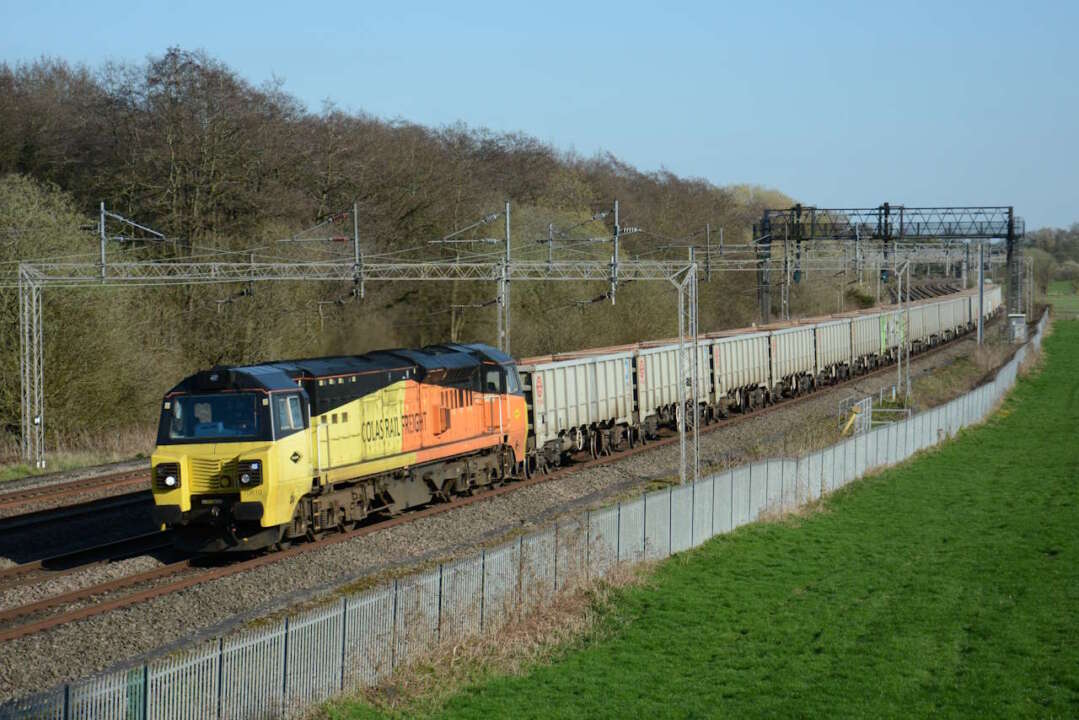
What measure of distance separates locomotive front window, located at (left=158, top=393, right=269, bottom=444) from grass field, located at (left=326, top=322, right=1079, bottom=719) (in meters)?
6.75

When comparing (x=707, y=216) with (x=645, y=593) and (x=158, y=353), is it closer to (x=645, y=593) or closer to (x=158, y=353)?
(x=158, y=353)

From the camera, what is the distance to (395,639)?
47.4ft

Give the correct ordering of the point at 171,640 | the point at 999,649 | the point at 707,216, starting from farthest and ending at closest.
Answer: the point at 707,216 → the point at 999,649 → the point at 171,640

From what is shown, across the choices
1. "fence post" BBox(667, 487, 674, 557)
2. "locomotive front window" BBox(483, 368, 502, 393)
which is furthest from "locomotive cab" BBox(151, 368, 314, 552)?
"locomotive front window" BBox(483, 368, 502, 393)

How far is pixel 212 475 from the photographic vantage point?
19328 millimetres

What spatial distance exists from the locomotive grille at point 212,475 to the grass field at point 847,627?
657 centimetres

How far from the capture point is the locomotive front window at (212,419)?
761 inches

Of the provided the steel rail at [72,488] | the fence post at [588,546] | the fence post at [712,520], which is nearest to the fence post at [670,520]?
the fence post at [712,520]

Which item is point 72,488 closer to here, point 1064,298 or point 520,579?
point 520,579

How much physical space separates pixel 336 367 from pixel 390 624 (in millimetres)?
8226

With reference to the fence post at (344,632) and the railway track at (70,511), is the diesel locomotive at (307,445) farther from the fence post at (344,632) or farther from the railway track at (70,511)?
the fence post at (344,632)

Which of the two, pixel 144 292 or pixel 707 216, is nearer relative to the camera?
pixel 144 292

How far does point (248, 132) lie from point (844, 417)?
27722mm

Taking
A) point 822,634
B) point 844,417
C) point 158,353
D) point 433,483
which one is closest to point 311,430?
point 433,483
